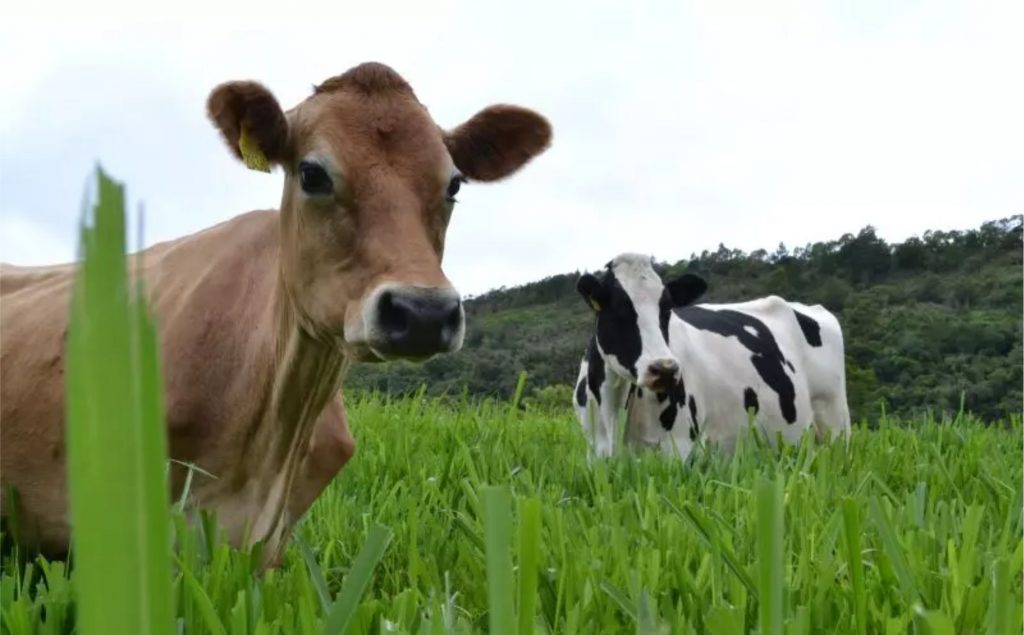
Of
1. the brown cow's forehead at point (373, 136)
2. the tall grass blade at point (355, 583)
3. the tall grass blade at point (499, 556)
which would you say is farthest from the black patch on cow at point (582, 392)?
the tall grass blade at point (499, 556)

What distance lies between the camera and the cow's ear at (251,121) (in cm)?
240

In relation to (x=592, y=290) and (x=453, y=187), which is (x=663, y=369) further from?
(x=453, y=187)

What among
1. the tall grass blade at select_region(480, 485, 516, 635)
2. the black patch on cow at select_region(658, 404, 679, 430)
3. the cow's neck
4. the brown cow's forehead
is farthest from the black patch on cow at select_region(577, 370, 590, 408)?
the tall grass blade at select_region(480, 485, 516, 635)

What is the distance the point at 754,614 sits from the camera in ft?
3.79

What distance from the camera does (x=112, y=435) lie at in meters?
0.14

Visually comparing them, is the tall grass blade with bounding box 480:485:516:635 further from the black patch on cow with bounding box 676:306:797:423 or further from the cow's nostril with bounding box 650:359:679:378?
the black patch on cow with bounding box 676:306:797:423

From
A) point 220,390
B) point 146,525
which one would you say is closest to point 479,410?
point 220,390

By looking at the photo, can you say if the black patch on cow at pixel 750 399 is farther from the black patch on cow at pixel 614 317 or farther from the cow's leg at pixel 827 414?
the cow's leg at pixel 827 414

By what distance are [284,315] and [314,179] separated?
0.33 metres

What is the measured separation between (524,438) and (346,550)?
193cm

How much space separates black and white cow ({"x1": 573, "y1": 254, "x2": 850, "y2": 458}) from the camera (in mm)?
5594

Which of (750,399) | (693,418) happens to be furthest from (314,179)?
(750,399)

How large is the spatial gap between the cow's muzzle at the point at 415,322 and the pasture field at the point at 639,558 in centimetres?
30

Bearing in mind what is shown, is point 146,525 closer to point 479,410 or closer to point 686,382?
point 479,410
